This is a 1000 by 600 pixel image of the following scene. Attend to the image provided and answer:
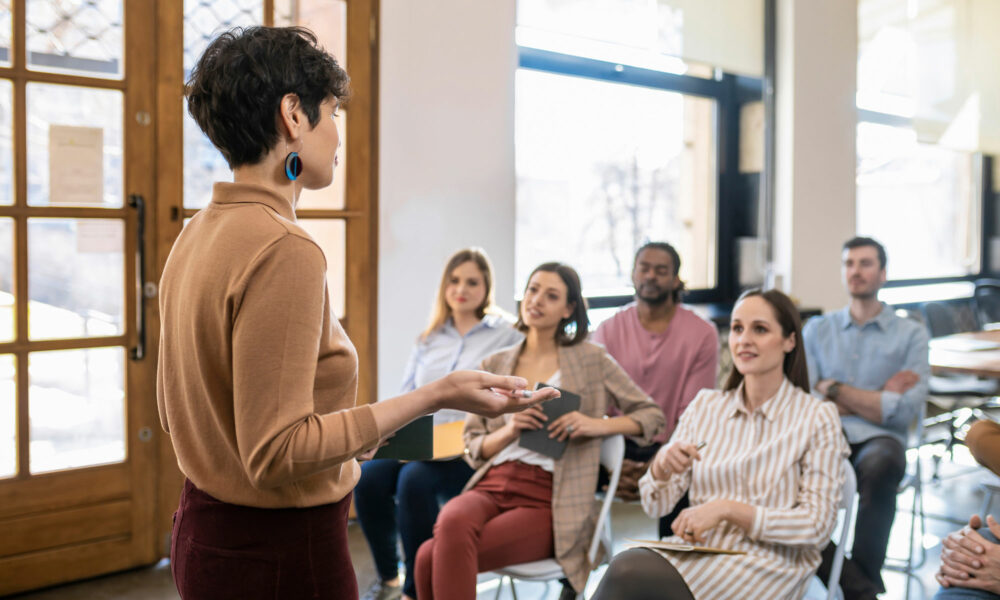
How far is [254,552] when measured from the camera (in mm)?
1130

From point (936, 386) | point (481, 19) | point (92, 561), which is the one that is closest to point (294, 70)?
point (92, 561)

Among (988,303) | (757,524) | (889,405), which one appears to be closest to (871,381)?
(889,405)

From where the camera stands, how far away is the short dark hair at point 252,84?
1096 millimetres

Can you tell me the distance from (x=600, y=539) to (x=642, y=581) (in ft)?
2.33

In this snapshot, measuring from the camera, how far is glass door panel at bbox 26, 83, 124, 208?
10.1 ft

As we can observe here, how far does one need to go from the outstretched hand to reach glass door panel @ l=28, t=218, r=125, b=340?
8.28 ft

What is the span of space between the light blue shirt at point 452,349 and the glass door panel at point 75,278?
1145mm

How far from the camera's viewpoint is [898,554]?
3.73 meters

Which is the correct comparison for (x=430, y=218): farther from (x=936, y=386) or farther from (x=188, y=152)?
(x=936, y=386)

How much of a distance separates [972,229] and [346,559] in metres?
8.13

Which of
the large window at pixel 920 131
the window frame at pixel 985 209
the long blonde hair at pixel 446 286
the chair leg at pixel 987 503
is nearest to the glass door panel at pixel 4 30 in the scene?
the long blonde hair at pixel 446 286

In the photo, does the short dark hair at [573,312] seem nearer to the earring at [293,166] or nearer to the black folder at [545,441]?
the black folder at [545,441]

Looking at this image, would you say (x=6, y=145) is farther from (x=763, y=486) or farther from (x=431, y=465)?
(x=763, y=486)

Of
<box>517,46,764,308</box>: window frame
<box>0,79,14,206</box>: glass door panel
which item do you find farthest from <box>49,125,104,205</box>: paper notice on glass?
<box>517,46,764,308</box>: window frame
